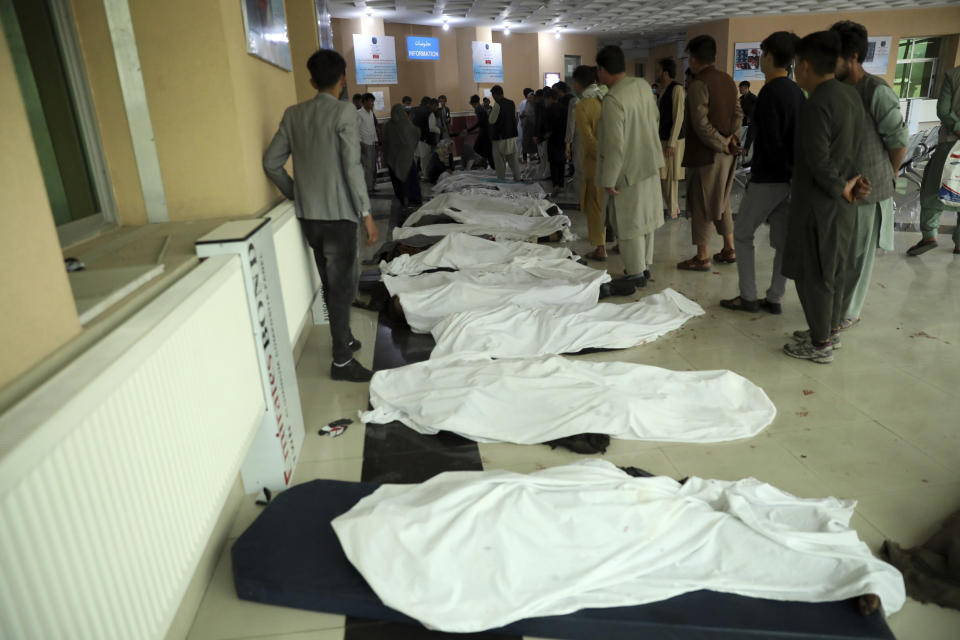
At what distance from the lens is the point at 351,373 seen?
3.41 metres

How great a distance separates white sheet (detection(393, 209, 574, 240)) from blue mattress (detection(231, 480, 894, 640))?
4102mm

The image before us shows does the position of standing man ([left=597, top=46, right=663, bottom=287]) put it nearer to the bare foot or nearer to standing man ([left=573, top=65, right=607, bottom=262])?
standing man ([left=573, top=65, right=607, bottom=262])

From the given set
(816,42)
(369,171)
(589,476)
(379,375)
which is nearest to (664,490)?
(589,476)

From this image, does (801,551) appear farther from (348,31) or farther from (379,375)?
(348,31)

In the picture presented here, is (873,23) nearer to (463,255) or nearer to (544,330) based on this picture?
(463,255)

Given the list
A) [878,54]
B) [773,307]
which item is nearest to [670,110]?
[773,307]

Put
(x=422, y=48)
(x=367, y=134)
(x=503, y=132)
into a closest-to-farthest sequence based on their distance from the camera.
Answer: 1. (x=367, y=134)
2. (x=503, y=132)
3. (x=422, y=48)

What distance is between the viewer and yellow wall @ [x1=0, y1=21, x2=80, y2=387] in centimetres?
115

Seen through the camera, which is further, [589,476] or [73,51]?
[73,51]

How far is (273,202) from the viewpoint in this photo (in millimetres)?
3451

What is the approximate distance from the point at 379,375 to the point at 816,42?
8.51 feet

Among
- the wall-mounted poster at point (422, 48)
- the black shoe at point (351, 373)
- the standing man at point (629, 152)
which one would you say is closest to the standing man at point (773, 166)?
the standing man at point (629, 152)

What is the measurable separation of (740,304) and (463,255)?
6.71 ft

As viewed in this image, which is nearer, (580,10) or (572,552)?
(572,552)
